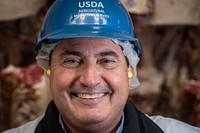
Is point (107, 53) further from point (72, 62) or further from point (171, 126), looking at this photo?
point (171, 126)

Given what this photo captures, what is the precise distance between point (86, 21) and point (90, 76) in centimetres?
18

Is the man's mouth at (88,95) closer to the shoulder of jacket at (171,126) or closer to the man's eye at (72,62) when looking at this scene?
the man's eye at (72,62)

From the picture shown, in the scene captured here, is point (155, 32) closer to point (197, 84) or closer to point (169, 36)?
point (169, 36)

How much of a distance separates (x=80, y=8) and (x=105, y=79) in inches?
9.4

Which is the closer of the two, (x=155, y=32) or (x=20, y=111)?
(x=20, y=111)

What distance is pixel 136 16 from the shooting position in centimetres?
258

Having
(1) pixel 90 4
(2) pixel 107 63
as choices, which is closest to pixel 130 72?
(2) pixel 107 63

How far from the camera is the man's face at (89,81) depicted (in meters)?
1.38

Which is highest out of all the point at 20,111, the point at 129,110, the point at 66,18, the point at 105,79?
the point at 66,18

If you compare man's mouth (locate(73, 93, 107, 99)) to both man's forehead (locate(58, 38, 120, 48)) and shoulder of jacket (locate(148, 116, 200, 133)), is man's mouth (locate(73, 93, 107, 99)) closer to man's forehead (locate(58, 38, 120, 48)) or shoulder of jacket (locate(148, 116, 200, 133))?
man's forehead (locate(58, 38, 120, 48))

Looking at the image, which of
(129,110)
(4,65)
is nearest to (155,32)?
(4,65)

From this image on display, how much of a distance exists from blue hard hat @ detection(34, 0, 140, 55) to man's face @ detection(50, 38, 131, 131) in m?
0.03

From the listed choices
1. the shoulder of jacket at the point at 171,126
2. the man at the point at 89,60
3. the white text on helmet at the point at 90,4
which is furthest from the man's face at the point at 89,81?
the shoulder of jacket at the point at 171,126

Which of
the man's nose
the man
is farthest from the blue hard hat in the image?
the man's nose
